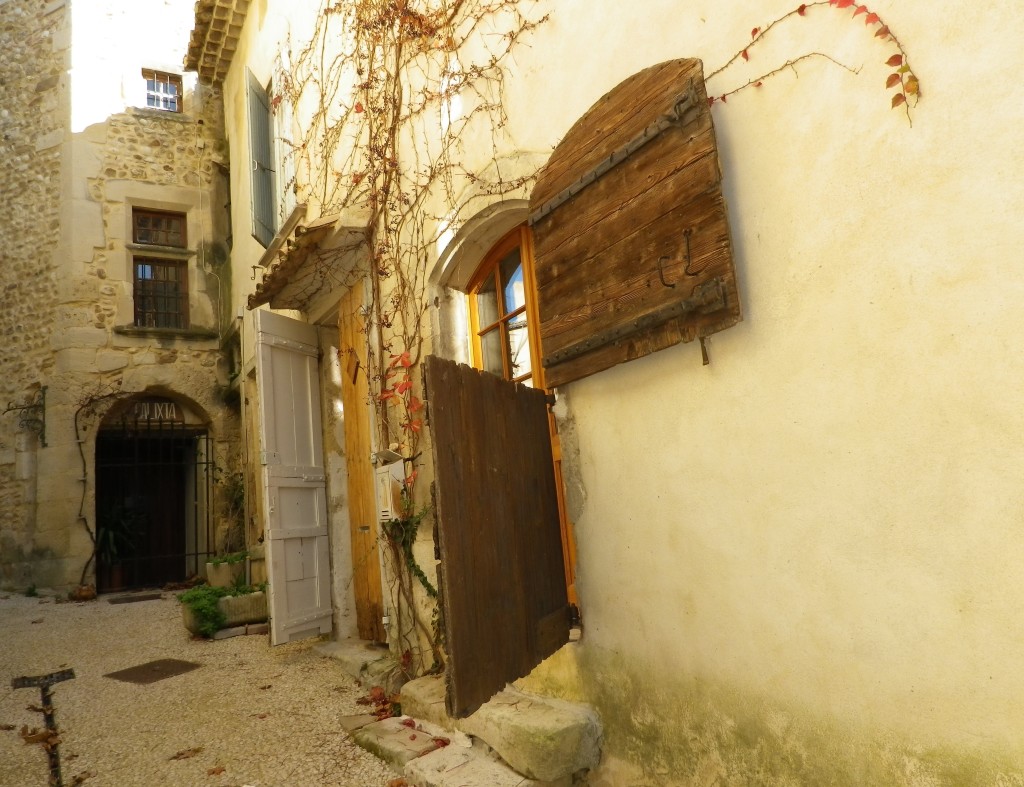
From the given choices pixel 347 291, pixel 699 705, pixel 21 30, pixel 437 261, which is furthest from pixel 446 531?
pixel 21 30

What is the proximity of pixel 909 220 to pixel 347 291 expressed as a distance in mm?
4234

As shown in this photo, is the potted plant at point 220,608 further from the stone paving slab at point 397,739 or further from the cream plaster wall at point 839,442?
the cream plaster wall at point 839,442

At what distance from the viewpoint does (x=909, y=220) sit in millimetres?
1845

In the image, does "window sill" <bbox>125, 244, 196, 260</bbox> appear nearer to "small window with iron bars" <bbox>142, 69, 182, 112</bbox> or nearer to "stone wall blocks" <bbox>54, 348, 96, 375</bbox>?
"stone wall blocks" <bbox>54, 348, 96, 375</bbox>

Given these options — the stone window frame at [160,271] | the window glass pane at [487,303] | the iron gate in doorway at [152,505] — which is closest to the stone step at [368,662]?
the window glass pane at [487,303]

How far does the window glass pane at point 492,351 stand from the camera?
3.73m

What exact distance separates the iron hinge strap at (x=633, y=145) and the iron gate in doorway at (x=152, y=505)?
847 centimetres

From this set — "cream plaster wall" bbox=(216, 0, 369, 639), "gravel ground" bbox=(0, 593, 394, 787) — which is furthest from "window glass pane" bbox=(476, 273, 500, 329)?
"cream plaster wall" bbox=(216, 0, 369, 639)

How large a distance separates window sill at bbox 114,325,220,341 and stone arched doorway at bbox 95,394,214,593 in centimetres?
88

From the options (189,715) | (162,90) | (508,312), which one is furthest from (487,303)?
(162,90)

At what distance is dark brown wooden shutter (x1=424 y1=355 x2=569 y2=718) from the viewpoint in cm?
245

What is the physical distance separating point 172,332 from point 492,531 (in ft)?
29.6

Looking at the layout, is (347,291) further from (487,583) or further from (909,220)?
(909,220)

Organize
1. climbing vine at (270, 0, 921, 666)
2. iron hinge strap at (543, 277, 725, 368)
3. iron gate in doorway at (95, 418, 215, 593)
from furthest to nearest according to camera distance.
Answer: iron gate in doorway at (95, 418, 215, 593) < climbing vine at (270, 0, 921, 666) < iron hinge strap at (543, 277, 725, 368)
